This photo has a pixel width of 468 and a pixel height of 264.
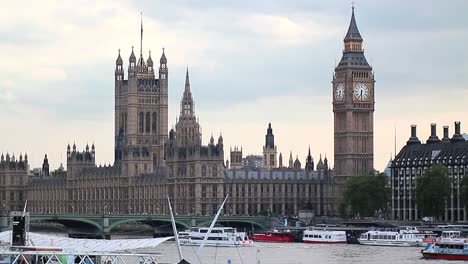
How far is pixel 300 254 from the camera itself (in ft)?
364

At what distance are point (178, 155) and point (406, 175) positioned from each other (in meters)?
28.9

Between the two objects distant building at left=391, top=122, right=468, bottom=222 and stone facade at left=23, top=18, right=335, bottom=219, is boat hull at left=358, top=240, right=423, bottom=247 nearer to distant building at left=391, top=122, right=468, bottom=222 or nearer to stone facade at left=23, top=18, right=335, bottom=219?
distant building at left=391, top=122, right=468, bottom=222

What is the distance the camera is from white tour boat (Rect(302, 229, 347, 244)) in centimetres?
13250

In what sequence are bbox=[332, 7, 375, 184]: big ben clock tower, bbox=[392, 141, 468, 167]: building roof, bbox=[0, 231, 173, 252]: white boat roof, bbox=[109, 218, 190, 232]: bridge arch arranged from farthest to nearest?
1. bbox=[332, 7, 375, 184]: big ben clock tower
2. bbox=[392, 141, 468, 167]: building roof
3. bbox=[109, 218, 190, 232]: bridge arch
4. bbox=[0, 231, 173, 252]: white boat roof

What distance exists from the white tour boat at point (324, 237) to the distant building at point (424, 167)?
16.1m

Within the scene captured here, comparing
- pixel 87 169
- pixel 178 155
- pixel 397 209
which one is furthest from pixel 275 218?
pixel 87 169

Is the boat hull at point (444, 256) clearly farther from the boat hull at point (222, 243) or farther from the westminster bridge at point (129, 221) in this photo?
the westminster bridge at point (129, 221)

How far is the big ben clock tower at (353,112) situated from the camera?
169 m

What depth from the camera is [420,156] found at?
15275 cm

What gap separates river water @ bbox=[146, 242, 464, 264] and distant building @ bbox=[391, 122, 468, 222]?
22.3 metres

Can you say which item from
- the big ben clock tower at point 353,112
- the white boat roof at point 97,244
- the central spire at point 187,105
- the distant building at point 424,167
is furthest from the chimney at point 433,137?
the white boat roof at point 97,244

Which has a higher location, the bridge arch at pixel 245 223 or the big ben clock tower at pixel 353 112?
the big ben clock tower at pixel 353 112

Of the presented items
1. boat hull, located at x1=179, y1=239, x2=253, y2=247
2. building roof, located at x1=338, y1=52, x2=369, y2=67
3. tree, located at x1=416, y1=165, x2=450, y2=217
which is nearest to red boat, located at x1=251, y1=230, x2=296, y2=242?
boat hull, located at x1=179, y1=239, x2=253, y2=247

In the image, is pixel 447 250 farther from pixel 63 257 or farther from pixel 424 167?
pixel 424 167
